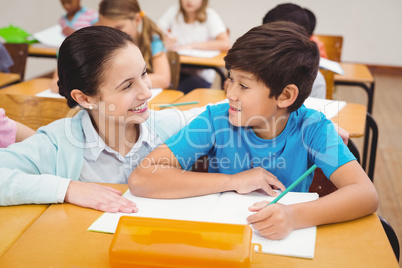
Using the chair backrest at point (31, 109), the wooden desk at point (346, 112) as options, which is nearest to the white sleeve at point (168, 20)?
the wooden desk at point (346, 112)

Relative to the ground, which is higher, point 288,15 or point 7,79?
point 288,15

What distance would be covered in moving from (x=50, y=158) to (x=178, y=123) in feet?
1.40

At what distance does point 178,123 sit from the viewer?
148 centimetres

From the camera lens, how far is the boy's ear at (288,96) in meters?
1.21

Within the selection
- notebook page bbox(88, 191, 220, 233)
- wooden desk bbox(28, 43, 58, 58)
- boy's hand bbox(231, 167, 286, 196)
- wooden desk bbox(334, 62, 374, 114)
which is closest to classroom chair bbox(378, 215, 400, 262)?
boy's hand bbox(231, 167, 286, 196)

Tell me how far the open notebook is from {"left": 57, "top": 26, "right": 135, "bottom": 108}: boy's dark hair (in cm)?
35

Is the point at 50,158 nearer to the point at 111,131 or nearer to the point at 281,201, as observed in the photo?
the point at 111,131

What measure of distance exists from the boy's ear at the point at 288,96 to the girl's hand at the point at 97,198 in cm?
49

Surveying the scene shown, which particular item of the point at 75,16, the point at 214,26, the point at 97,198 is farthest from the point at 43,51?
the point at 97,198

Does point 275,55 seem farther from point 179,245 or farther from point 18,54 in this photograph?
point 18,54

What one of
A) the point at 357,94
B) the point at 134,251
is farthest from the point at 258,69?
the point at 357,94

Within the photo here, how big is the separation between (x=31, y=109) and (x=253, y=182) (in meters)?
0.95

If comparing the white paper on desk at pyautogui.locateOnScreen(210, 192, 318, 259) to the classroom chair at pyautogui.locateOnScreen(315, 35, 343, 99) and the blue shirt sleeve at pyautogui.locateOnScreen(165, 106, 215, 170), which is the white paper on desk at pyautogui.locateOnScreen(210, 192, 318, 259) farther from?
the classroom chair at pyautogui.locateOnScreen(315, 35, 343, 99)

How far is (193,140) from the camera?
4.14ft
